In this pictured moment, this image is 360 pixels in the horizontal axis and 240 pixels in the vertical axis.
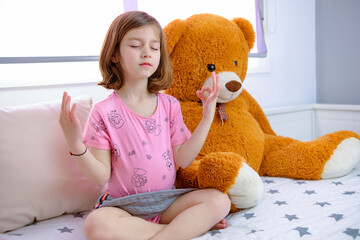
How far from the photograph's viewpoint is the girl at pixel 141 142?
2.93ft

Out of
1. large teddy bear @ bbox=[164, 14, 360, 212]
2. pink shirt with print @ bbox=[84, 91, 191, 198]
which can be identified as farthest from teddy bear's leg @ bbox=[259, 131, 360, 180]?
pink shirt with print @ bbox=[84, 91, 191, 198]

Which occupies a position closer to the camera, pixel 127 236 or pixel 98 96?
pixel 127 236

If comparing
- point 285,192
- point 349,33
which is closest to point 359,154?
point 285,192

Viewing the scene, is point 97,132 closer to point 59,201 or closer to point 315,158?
point 59,201

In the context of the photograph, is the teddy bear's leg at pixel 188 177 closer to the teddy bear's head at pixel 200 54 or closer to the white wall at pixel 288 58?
the teddy bear's head at pixel 200 54

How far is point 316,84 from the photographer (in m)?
2.27

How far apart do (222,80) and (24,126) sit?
26.1 inches

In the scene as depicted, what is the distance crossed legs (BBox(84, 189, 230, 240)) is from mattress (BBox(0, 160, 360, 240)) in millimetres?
43

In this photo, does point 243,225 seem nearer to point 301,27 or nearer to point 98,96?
point 98,96

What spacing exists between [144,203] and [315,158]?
708mm

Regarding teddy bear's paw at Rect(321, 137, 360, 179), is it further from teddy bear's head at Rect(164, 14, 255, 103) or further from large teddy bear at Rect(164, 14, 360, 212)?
teddy bear's head at Rect(164, 14, 255, 103)

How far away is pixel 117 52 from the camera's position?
98 centimetres

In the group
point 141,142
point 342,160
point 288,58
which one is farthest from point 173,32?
point 288,58

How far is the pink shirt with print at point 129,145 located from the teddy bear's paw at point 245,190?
0.20m
